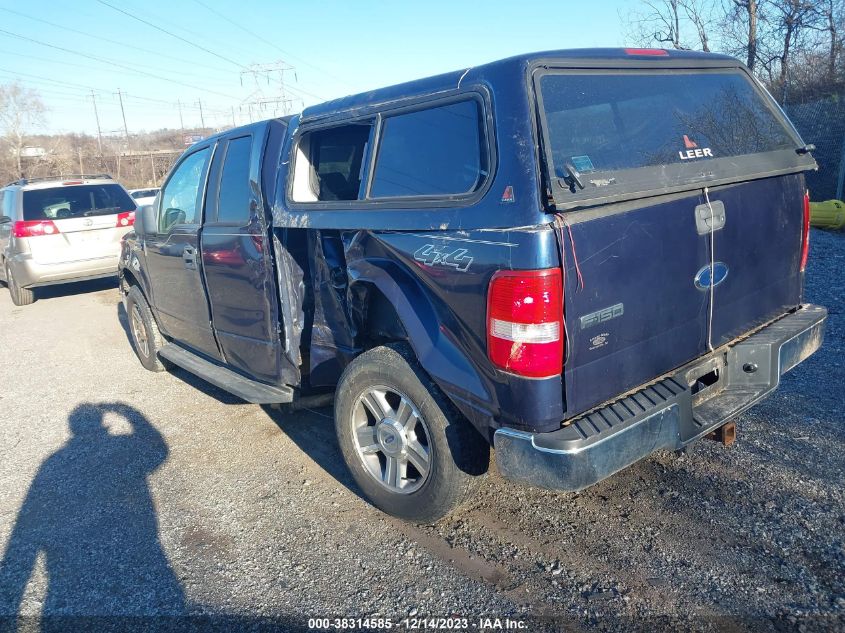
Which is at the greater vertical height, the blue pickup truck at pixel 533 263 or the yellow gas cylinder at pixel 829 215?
the blue pickup truck at pixel 533 263

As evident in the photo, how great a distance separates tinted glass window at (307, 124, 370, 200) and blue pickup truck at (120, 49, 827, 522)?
0.01m

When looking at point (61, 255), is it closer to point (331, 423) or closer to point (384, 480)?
point (331, 423)

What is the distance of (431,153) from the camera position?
9.81 ft

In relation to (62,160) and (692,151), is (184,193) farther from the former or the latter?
(62,160)

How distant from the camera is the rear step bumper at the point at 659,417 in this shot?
2523mm

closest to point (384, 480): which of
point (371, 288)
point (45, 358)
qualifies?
point (371, 288)

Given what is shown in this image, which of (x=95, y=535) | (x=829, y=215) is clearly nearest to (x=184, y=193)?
(x=95, y=535)

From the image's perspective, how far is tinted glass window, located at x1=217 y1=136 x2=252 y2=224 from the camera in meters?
4.23

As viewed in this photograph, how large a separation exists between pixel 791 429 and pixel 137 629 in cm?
368

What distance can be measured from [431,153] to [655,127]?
106cm

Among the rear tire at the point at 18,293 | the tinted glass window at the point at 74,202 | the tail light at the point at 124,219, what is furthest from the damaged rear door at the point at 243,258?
the rear tire at the point at 18,293

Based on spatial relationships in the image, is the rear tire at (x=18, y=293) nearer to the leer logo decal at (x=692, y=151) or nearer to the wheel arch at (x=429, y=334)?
the wheel arch at (x=429, y=334)

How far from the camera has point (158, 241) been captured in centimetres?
541

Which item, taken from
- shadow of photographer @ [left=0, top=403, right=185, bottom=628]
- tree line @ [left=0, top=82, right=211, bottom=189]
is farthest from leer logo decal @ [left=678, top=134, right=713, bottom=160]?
tree line @ [left=0, top=82, right=211, bottom=189]
